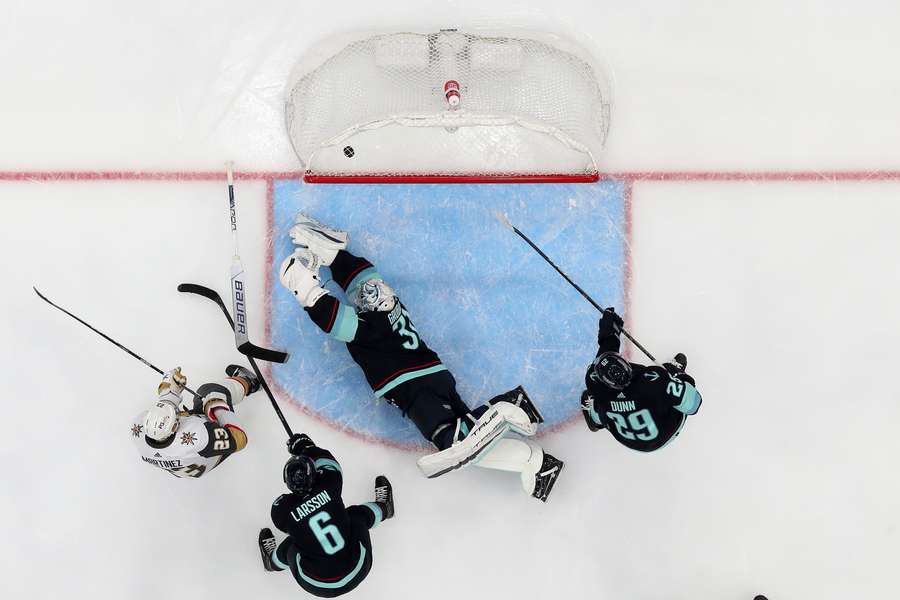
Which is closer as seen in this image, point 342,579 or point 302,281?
point 342,579

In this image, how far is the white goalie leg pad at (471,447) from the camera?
2852 millimetres

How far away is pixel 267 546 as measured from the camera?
126 inches

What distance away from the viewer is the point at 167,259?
3.32 meters

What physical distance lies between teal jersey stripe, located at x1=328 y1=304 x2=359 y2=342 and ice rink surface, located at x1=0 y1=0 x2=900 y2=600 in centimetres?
41

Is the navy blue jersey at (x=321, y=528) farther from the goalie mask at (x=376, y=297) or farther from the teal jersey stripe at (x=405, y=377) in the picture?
the goalie mask at (x=376, y=297)

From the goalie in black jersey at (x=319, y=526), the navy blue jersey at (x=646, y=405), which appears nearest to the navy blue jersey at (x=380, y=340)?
the goalie in black jersey at (x=319, y=526)

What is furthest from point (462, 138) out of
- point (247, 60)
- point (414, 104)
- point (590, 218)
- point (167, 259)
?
point (167, 259)

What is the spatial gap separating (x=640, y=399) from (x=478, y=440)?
27.3 inches

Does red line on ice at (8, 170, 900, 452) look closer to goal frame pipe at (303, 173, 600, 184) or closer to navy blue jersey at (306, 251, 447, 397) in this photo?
goal frame pipe at (303, 173, 600, 184)

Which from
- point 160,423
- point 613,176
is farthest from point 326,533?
point 613,176

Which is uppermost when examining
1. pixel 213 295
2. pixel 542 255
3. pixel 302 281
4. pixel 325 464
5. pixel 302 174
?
pixel 302 174

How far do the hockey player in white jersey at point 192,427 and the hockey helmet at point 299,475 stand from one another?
1.68 feet

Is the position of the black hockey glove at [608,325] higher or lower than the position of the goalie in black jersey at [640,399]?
higher

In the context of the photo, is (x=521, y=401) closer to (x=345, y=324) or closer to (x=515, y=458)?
(x=515, y=458)
